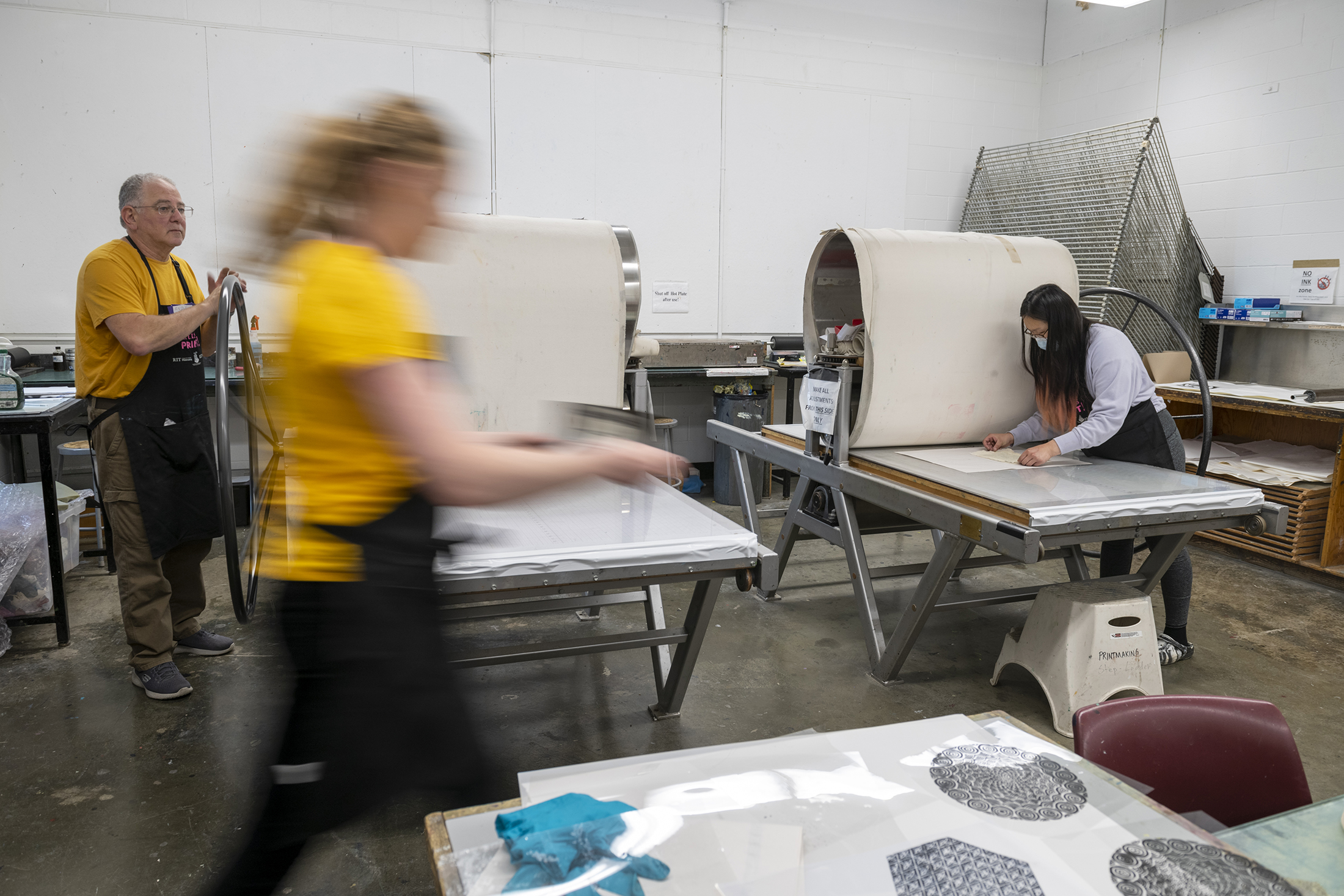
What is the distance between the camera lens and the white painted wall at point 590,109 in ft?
14.7

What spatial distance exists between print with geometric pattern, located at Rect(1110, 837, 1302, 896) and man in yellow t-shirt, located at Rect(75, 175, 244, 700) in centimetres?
252

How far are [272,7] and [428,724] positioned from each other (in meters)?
4.84

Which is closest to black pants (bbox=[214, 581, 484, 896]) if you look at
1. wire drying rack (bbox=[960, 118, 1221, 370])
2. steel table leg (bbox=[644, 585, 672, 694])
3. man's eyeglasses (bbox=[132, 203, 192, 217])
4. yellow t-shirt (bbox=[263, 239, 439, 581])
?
yellow t-shirt (bbox=[263, 239, 439, 581])

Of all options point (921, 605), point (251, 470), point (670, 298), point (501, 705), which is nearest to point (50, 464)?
point (251, 470)

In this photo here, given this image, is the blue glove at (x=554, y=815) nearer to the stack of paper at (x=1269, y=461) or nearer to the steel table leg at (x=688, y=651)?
the steel table leg at (x=688, y=651)

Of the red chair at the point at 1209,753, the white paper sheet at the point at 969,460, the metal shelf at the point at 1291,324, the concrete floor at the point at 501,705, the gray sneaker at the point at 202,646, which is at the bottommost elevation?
the concrete floor at the point at 501,705

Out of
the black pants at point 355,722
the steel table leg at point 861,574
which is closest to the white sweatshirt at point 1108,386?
the steel table leg at point 861,574

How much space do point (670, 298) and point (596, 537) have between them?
12.1ft

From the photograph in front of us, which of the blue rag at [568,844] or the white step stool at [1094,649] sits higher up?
the blue rag at [568,844]

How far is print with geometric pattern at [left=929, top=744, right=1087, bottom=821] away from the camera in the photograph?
112 centimetres

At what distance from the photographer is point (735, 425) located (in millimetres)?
5289

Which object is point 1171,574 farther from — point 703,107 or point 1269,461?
point 703,107

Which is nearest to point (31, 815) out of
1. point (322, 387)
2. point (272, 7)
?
point (322, 387)

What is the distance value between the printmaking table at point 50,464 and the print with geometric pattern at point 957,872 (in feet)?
9.46
